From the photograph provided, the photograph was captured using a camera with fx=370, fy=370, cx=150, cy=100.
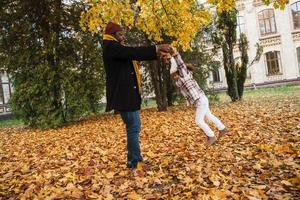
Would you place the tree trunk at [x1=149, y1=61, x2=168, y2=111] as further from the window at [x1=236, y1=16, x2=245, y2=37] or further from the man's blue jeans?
the window at [x1=236, y1=16, x2=245, y2=37]

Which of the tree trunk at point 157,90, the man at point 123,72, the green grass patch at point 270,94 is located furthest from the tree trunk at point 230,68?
the man at point 123,72

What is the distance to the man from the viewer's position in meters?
5.28

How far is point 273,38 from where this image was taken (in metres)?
36.5

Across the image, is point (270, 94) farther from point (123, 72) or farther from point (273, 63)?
point (123, 72)

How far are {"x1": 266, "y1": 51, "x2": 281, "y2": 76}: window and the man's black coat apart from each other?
33.3 metres

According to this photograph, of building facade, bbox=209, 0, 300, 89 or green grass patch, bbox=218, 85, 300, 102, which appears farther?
building facade, bbox=209, 0, 300, 89

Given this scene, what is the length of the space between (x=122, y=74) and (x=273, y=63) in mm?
33706

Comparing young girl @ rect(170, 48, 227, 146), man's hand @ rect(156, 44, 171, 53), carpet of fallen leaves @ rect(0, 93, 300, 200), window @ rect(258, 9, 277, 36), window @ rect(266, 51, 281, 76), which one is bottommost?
carpet of fallen leaves @ rect(0, 93, 300, 200)

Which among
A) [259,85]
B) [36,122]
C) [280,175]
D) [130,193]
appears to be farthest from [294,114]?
[259,85]

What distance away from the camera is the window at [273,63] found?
36219 mm

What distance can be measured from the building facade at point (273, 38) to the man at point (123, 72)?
3090 centimetres

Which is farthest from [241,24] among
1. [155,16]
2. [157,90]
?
[155,16]

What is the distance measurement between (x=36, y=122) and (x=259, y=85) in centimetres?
2618

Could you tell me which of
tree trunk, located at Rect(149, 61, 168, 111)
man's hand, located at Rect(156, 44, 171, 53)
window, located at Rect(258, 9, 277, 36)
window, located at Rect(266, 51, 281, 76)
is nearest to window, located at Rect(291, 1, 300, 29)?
window, located at Rect(258, 9, 277, 36)
